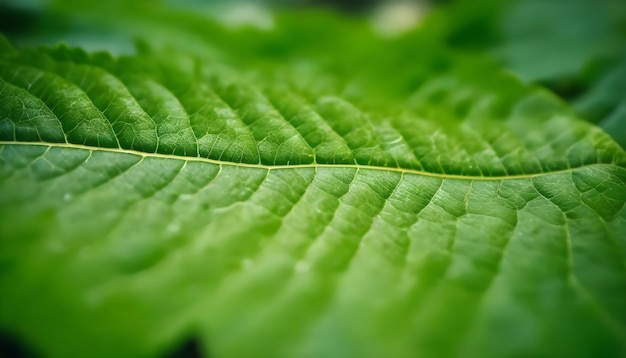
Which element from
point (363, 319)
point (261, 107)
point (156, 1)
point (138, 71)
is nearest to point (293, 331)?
point (363, 319)

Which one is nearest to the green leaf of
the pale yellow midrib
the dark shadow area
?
the pale yellow midrib

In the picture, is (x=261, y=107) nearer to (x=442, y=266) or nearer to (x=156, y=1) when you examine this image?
(x=442, y=266)

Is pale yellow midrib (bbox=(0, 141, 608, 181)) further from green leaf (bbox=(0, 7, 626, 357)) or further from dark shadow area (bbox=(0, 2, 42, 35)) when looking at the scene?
dark shadow area (bbox=(0, 2, 42, 35))

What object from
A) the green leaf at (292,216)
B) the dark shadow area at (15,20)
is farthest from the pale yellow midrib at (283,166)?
the dark shadow area at (15,20)

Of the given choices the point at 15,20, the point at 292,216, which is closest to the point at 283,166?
the point at 292,216

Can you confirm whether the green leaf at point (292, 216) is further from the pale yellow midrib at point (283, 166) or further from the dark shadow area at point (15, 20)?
the dark shadow area at point (15, 20)

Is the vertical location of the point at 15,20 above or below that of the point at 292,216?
above

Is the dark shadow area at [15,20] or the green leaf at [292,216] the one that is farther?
the dark shadow area at [15,20]

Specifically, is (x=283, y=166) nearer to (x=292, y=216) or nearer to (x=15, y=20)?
(x=292, y=216)
